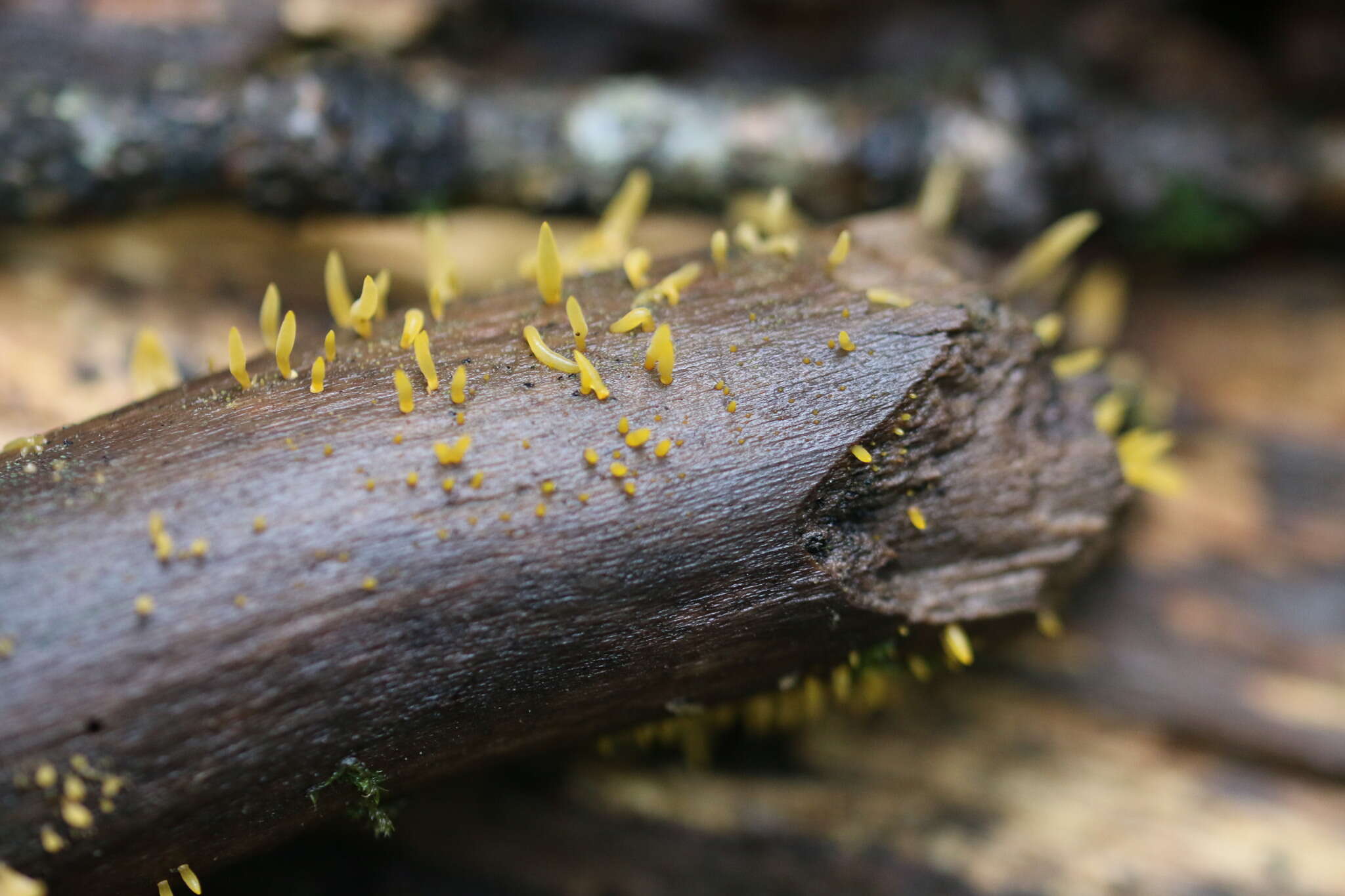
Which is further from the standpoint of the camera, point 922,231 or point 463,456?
point 922,231

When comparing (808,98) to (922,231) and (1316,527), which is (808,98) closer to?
(922,231)

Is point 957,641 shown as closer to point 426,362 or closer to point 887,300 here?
point 887,300

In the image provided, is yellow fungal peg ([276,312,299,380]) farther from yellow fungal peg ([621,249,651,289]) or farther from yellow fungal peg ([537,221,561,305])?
yellow fungal peg ([621,249,651,289])

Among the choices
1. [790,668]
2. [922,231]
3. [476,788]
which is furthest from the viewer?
[476,788]

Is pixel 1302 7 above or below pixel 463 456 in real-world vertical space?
above

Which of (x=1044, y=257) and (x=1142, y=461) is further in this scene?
(x=1044, y=257)

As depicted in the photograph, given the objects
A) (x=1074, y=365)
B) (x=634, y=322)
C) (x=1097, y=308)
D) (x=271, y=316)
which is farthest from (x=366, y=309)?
(x=1097, y=308)

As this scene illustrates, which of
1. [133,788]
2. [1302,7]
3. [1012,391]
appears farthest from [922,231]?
[1302,7]
